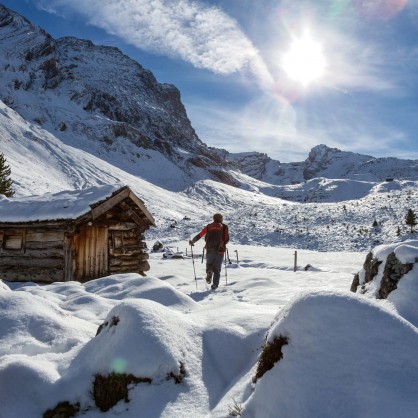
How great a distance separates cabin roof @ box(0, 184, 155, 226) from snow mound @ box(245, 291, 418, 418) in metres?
9.15

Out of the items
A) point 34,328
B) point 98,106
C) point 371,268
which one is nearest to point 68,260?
point 34,328

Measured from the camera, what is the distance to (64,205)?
11.3 meters

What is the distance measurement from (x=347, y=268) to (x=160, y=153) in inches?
2933

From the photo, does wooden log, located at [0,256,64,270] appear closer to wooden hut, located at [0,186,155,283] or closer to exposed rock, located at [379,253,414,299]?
wooden hut, located at [0,186,155,283]

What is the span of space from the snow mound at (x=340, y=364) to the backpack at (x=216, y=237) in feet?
22.2

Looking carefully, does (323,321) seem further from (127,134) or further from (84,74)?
(84,74)

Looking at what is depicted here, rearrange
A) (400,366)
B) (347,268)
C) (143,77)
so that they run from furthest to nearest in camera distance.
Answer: (143,77)
(347,268)
(400,366)

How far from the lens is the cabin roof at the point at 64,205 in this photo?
11.0 metres

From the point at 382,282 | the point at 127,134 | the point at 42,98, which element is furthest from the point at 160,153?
the point at 382,282

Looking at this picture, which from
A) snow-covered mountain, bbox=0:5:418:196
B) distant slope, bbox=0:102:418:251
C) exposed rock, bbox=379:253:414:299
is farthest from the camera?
snow-covered mountain, bbox=0:5:418:196

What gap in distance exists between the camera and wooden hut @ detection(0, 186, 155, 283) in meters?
11.2

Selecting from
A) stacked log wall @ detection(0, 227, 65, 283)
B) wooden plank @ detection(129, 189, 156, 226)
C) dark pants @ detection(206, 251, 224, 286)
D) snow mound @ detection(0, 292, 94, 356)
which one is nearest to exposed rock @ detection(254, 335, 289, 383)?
snow mound @ detection(0, 292, 94, 356)

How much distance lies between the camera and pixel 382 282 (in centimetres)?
448

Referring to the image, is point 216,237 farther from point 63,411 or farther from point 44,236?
point 63,411
